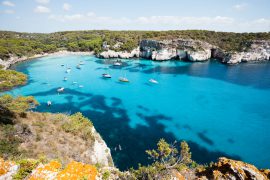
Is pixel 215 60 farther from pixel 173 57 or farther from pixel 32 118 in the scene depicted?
pixel 32 118

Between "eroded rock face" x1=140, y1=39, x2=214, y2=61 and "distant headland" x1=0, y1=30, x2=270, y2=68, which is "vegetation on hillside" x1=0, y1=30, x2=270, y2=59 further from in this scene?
"eroded rock face" x1=140, y1=39, x2=214, y2=61

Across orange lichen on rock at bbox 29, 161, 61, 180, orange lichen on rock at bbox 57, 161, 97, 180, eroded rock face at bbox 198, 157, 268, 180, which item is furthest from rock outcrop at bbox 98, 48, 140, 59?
orange lichen on rock at bbox 29, 161, 61, 180

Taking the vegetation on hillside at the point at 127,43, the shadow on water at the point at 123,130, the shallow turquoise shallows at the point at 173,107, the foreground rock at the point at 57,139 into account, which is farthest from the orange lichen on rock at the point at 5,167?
the vegetation on hillside at the point at 127,43

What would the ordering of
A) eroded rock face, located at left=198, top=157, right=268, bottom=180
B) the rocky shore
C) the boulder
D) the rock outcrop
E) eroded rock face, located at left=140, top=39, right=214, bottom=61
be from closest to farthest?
1. eroded rock face, located at left=198, top=157, right=268, bottom=180
2. the rocky shore
3. the boulder
4. eroded rock face, located at left=140, top=39, right=214, bottom=61
5. the rock outcrop

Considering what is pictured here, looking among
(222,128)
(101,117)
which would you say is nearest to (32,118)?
(101,117)

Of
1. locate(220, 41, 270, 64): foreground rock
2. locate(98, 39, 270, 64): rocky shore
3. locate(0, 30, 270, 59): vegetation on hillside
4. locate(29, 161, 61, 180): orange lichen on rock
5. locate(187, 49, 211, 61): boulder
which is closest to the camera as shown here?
locate(29, 161, 61, 180): orange lichen on rock
